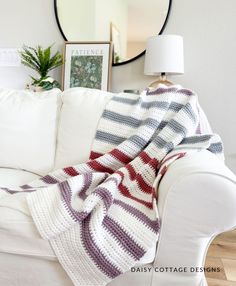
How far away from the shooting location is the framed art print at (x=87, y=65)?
2.08 meters

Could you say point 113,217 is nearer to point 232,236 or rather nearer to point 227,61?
point 232,236

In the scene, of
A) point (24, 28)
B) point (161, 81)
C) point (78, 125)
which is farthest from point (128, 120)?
point (24, 28)

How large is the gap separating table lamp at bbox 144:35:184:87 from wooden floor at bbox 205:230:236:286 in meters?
1.07

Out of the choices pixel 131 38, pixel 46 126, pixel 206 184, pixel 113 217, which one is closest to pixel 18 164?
pixel 46 126

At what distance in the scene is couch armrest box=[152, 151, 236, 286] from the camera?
81 cm

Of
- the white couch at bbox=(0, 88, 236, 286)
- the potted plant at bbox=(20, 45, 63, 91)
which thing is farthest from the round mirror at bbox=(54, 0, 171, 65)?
the white couch at bbox=(0, 88, 236, 286)

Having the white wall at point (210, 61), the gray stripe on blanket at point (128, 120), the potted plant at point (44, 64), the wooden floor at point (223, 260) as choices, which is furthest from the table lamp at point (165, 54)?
the wooden floor at point (223, 260)

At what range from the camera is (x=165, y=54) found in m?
1.73

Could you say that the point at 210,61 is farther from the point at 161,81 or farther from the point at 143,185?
the point at 143,185

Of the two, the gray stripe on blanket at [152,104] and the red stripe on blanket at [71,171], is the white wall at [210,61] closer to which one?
the gray stripe on blanket at [152,104]

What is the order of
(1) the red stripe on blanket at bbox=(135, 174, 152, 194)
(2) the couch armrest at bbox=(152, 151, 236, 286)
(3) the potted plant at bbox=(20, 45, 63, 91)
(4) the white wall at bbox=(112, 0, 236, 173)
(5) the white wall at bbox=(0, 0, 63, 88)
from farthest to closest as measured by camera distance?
1. (5) the white wall at bbox=(0, 0, 63, 88)
2. (3) the potted plant at bbox=(20, 45, 63, 91)
3. (4) the white wall at bbox=(112, 0, 236, 173)
4. (1) the red stripe on blanket at bbox=(135, 174, 152, 194)
5. (2) the couch armrest at bbox=(152, 151, 236, 286)

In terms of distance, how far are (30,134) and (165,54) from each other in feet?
3.02

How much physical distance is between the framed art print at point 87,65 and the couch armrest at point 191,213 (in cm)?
134

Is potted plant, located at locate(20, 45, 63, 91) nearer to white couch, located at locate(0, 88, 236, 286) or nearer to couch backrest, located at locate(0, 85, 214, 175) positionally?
couch backrest, located at locate(0, 85, 214, 175)
